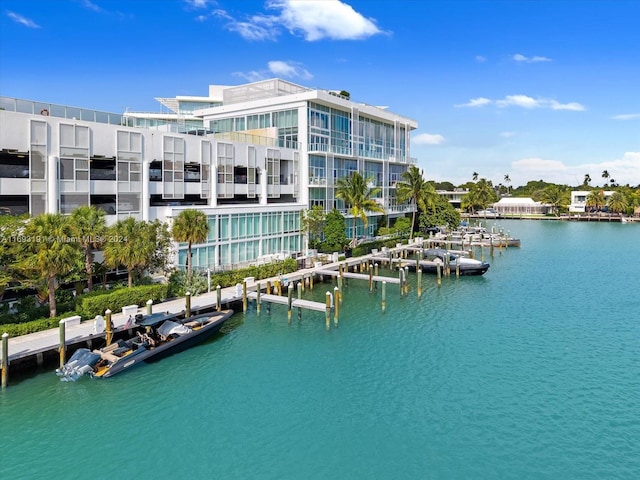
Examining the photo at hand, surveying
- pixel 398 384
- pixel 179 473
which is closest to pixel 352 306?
pixel 398 384

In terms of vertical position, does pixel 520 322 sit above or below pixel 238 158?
below

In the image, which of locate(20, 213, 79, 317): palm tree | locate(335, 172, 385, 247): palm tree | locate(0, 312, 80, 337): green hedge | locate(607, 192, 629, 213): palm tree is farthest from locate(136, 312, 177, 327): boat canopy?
locate(607, 192, 629, 213): palm tree

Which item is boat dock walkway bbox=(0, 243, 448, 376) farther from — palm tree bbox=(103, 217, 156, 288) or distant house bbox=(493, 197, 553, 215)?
distant house bbox=(493, 197, 553, 215)

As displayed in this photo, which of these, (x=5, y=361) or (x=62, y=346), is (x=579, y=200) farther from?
(x=5, y=361)

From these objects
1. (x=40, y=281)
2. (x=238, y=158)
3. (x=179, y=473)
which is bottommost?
(x=179, y=473)

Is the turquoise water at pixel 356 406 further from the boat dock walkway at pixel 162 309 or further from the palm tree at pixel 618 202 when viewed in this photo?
the palm tree at pixel 618 202

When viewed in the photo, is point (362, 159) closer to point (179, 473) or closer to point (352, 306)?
point (352, 306)
